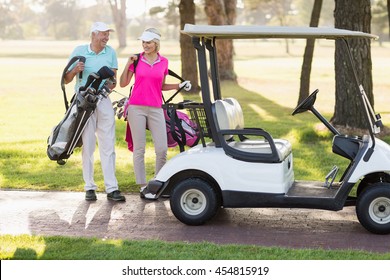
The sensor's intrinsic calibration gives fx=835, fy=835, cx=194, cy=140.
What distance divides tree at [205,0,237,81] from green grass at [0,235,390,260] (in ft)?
68.8

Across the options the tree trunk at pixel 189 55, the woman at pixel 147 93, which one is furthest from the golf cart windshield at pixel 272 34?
the tree trunk at pixel 189 55

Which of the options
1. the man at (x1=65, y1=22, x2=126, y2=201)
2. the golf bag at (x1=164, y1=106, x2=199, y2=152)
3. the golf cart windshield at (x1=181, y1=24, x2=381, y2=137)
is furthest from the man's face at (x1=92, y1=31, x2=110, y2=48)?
the golf cart windshield at (x1=181, y1=24, x2=381, y2=137)

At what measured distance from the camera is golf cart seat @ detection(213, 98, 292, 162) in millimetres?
6371

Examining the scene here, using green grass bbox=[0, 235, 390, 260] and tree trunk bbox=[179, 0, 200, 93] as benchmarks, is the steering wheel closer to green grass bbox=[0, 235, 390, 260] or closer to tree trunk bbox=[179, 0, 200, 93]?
green grass bbox=[0, 235, 390, 260]

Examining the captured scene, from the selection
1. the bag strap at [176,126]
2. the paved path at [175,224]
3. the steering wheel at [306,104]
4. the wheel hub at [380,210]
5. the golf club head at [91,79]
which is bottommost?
the paved path at [175,224]

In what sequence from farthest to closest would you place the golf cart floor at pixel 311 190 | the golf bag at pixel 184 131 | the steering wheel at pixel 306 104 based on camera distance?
the golf bag at pixel 184 131 → the steering wheel at pixel 306 104 → the golf cart floor at pixel 311 190

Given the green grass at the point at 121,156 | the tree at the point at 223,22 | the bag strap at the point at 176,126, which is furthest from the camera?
the tree at the point at 223,22

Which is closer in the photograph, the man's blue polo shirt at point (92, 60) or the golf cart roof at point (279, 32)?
the golf cart roof at point (279, 32)

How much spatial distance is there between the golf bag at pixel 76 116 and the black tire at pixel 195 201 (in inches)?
45.9

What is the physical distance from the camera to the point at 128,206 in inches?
286

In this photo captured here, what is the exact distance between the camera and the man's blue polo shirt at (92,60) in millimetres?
7320

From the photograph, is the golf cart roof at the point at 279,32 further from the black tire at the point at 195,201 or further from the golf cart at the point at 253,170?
the black tire at the point at 195,201

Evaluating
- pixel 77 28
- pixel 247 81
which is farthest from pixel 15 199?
pixel 77 28

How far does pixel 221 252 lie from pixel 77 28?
101337 mm
